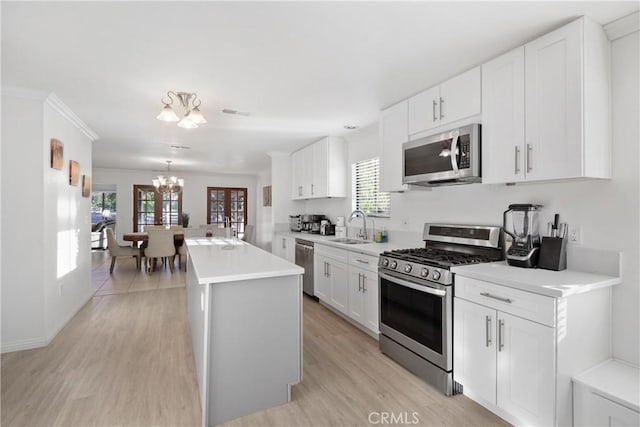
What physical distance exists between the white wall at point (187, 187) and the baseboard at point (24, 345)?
637 cm

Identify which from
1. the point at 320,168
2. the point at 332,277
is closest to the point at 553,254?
the point at 332,277

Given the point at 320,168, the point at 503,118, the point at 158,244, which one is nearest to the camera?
the point at 503,118

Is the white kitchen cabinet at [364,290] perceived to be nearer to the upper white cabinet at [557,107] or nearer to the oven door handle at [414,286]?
the oven door handle at [414,286]

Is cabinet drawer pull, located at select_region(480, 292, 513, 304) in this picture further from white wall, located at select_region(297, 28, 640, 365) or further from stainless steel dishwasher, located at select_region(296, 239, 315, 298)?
stainless steel dishwasher, located at select_region(296, 239, 315, 298)

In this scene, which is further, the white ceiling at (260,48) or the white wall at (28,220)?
the white wall at (28,220)

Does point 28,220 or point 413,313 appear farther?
point 28,220

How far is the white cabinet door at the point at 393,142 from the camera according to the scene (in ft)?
9.71

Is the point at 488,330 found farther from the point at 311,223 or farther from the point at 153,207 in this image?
the point at 153,207

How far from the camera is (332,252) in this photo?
12.2 ft

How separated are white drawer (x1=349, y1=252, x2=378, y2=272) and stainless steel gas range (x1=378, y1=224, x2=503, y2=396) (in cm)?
23

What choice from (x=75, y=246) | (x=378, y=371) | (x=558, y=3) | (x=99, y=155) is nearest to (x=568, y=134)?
(x=558, y=3)

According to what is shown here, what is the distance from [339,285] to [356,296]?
36cm

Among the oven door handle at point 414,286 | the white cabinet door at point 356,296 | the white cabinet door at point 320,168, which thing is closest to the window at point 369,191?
the white cabinet door at point 320,168

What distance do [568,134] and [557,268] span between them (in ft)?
2.64
